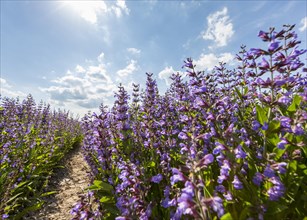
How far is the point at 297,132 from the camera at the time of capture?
2260 mm

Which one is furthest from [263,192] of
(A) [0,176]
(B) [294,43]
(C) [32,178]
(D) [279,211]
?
(C) [32,178]

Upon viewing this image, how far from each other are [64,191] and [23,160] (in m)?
1.96

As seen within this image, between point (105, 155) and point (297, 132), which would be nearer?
point (297, 132)

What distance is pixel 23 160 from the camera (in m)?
5.89

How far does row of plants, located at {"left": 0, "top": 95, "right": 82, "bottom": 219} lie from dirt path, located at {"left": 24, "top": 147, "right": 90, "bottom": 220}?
298 millimetres

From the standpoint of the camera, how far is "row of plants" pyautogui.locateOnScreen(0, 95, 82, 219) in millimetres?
4918

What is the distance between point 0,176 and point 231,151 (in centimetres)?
541

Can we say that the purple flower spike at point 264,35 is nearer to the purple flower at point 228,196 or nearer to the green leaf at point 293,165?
the green leaf at point 293,165

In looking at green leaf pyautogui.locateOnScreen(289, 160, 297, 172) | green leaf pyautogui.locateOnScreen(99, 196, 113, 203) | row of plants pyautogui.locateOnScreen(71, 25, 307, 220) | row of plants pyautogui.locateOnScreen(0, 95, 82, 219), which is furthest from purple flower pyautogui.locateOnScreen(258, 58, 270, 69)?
row of plants pyautogui.locateOnScreen(0, 95, 82, 219)

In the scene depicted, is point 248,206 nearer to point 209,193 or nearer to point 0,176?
point 209,193

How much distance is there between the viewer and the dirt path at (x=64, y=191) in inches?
220

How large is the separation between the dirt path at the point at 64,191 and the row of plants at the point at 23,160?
11.7 inches

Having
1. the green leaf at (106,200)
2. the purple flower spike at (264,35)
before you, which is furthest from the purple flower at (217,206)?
the green leaf at (106,200)

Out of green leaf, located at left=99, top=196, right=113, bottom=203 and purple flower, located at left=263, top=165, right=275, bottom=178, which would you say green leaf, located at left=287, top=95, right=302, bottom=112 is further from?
green leaf, located at left=99, top=196, right=113, bottom=203
